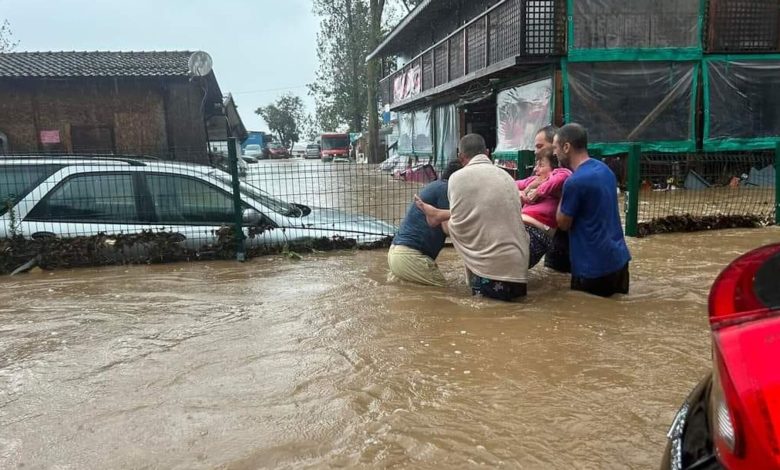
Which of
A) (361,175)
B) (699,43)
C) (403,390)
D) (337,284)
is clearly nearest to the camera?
(403,390)

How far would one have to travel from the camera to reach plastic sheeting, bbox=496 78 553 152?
12.6 meters

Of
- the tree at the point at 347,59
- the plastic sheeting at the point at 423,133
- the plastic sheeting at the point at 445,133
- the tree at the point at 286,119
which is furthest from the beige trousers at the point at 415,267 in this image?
the tree at the point at 286,119

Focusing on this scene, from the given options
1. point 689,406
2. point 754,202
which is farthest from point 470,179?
point 754,202

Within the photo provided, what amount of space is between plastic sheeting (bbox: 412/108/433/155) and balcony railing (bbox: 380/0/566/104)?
3296mm

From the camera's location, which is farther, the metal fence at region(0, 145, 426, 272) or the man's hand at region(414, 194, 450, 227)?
the metal fence at region(0, 145, 426, 272)

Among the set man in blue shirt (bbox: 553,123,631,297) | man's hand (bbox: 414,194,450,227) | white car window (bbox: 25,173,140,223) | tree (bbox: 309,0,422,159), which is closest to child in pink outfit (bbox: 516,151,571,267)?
man in blue shirt (bbox: 553,123,631,297)

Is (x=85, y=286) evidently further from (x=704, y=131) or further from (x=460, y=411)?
(x=704, y=131)

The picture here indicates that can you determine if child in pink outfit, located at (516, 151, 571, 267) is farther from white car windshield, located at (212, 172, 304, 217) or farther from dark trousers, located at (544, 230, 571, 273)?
white car windshield, located at (212, 172, 304, 217)

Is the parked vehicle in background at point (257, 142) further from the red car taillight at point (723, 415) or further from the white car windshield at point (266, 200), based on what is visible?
the red car taillight at point (723, 415)

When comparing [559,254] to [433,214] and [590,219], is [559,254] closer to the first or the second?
[590,219]

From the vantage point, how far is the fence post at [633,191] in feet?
24.7

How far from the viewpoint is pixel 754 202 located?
10.1 metres

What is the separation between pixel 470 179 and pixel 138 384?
8.63 feet

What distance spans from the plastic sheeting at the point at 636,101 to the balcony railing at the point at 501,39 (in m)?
0.94
